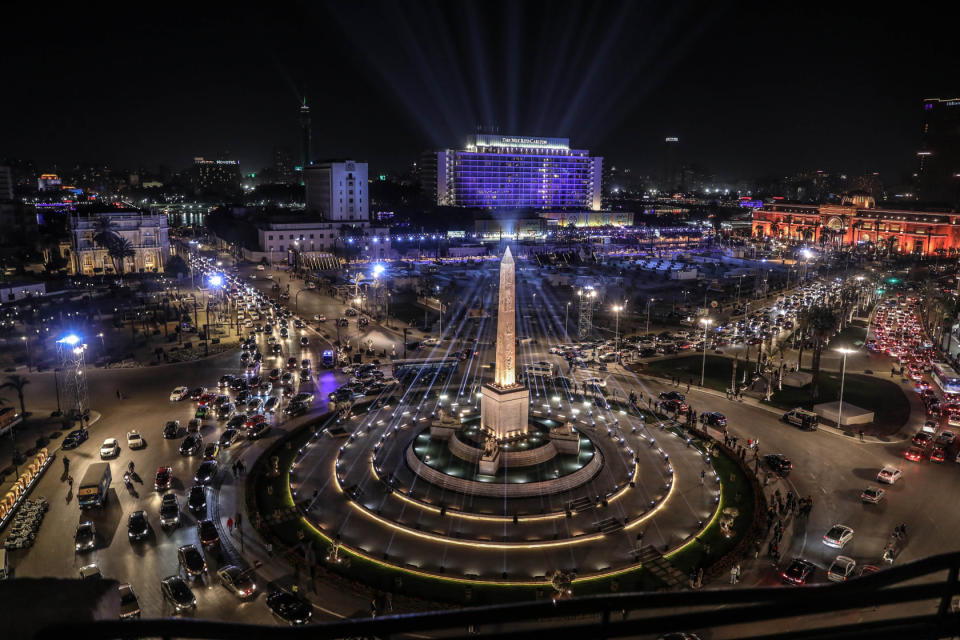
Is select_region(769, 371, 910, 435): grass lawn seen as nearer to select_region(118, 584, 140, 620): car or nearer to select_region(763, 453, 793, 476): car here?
select_region(763, 453, 793, 476): car

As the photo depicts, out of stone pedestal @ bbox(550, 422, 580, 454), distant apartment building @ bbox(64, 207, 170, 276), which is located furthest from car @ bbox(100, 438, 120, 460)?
distant apartment building @ bbox(64, 207, 170, 276)

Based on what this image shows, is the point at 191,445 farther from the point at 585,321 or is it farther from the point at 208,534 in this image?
the point at 585,321

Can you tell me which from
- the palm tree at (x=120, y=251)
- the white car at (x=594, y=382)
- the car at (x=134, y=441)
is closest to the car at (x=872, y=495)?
the white car at (x=594, y=382)

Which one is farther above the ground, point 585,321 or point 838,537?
point 585,321

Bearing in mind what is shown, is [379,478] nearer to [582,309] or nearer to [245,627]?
[245,627]

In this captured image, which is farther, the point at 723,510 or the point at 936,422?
the point at 936,422

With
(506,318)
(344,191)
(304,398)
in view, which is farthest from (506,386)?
(344,191)

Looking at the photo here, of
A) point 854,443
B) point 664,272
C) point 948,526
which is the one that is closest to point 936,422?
point 854,443
